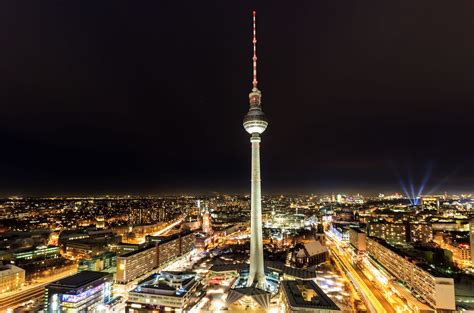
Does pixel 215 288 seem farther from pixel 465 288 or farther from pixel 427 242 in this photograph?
pixel 427 242

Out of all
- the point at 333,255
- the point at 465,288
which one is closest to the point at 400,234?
the point at 333,255

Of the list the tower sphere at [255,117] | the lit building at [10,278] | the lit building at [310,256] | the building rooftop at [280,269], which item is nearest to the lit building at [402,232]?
the lit building at [310,256]

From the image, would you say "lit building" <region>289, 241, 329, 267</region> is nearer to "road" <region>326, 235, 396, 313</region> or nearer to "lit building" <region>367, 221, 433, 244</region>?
"road" <region>326, 235, 396, 313</region>

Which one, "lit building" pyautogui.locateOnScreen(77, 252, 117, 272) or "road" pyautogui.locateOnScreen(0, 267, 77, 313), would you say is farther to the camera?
"lit building" pyautogui.locateOnScreen(77, 252, 117, 272)

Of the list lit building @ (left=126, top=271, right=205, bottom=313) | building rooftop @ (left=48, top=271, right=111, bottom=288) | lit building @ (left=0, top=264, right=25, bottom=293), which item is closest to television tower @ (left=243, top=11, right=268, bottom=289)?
lit building @ (left=126, top=271, right=205, bottom=313)

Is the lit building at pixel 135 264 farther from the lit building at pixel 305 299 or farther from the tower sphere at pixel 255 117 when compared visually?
the tower sphere at pixel 255 117

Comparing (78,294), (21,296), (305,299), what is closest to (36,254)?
(21,296)
